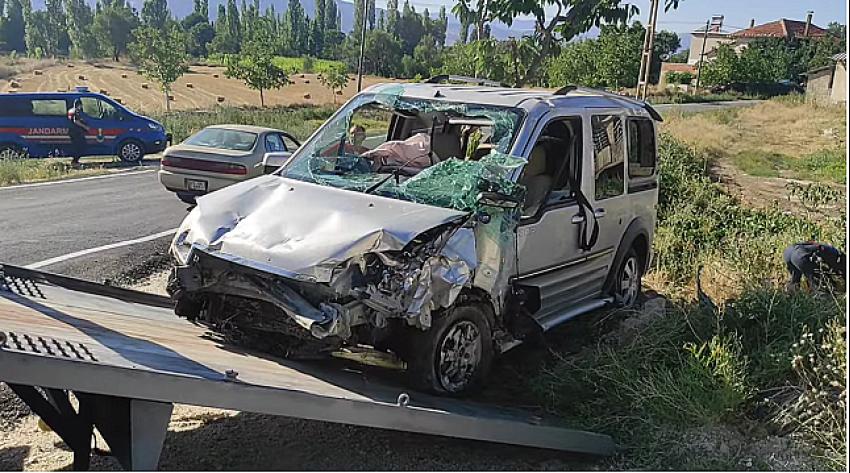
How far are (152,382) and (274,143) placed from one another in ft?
36.8

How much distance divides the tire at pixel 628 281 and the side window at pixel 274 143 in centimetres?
796

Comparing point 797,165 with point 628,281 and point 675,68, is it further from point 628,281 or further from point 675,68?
point 675,68

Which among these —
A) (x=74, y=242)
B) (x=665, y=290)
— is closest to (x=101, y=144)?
(x=74, y=242)

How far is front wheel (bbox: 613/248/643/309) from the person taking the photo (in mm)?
7191

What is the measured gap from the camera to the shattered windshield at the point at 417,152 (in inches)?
206

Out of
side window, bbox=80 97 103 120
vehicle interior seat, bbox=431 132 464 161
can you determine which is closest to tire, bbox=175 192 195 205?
vehicle interior seat, bbox=431 132 464 161

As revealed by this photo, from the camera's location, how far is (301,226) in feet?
15.4

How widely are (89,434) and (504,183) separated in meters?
2.78

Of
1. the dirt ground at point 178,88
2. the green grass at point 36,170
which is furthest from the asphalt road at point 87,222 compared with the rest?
the dirt ground at point 178,88

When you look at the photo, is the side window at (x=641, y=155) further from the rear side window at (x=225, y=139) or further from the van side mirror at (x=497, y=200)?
the rear side window at (x=225, y=139)

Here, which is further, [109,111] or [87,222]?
[109,111]

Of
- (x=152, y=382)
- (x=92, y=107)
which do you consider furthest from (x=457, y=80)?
(x=92, y=107)

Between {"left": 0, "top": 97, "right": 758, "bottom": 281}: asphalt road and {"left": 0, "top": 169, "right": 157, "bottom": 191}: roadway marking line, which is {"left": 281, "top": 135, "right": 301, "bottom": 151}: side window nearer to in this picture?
{"left": 0, "top": 97, "right": 758, "bottom": 281}: asphalt road

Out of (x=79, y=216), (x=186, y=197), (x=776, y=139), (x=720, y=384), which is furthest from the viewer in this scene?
(x=776, y=139)
